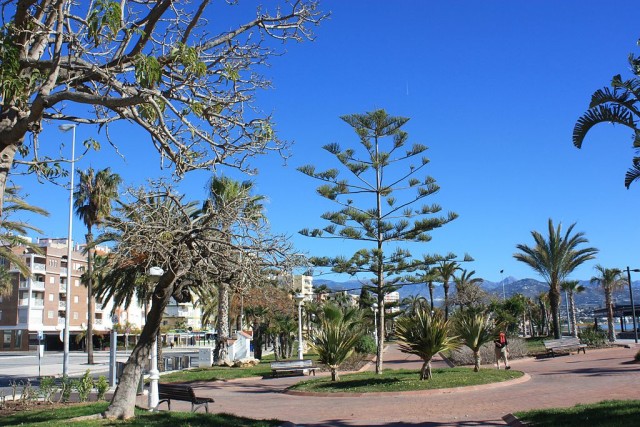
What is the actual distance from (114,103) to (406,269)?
785 inches

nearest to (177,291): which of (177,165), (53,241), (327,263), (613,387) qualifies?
(177,165)

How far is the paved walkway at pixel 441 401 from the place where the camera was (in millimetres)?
12164

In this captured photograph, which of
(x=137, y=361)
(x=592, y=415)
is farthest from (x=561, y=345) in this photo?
(x=137, y=361)

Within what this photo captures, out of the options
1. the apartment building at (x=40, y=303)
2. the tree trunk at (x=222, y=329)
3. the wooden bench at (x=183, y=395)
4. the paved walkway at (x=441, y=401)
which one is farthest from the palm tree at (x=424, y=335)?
the apartment building at (x=40, y=303)

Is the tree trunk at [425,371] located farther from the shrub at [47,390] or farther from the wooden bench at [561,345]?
the wooden bench at [561,345]

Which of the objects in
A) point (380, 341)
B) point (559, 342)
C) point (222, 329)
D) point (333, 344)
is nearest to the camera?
point (333, 344)

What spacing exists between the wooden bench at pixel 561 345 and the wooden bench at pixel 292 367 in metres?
11.3

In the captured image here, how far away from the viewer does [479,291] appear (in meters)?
60.6

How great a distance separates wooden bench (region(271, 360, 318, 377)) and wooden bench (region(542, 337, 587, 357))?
11293 millimetres

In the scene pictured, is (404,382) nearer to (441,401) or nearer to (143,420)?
(441,401)

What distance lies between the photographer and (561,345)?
29766 millimetres

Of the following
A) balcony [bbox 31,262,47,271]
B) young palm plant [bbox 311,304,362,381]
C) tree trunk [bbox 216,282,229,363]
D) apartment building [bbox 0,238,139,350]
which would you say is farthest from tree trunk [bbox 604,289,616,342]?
balcony [bbox 31,262,47,271]

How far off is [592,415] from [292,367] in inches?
683

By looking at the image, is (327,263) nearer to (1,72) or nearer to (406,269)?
(406,269)
